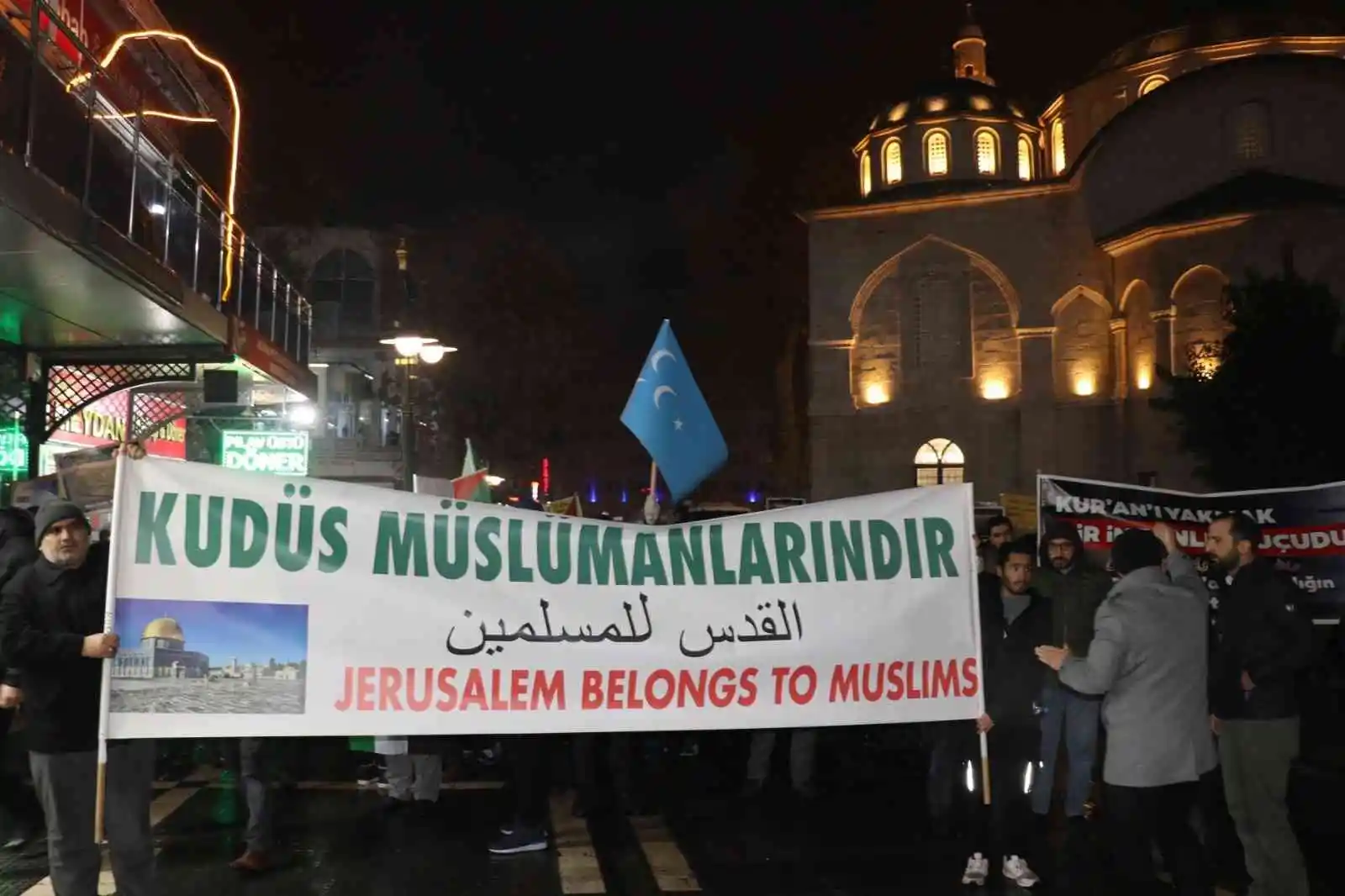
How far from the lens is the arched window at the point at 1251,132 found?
132ft

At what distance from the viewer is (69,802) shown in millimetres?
5281

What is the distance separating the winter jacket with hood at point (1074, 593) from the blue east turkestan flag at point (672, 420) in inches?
88.4

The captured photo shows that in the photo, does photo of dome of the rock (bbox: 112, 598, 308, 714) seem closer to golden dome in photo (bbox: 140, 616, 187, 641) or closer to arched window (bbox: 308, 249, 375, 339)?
golden dome in photo (bbox: 140, 616, 187, 641)

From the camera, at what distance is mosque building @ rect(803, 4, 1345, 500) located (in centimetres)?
3922

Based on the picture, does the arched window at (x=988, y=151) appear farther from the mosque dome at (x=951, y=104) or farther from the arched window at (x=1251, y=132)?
the arched window at (x=1251, y=132)

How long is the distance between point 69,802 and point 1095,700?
19.3 ft

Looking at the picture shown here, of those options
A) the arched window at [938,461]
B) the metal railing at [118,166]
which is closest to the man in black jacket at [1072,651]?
the metal railing at [118,166]

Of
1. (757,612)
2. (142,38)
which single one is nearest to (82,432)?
(142,38)

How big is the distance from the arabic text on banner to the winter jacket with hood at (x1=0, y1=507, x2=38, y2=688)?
7.12 metres

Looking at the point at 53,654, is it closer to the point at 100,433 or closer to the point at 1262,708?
the point at 1262,708

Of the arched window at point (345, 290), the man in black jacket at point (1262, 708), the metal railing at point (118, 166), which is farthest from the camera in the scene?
the arched window at point (345, 290)

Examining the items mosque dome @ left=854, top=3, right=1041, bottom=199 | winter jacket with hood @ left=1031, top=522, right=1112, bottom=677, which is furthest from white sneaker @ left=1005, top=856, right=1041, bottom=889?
mosque dome @ left=854, top=3, right=1041, bottom=199

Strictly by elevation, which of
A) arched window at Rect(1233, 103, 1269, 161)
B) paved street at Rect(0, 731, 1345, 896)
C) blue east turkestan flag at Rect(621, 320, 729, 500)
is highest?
arched window at Rect(1233, 103, 1269, 161)

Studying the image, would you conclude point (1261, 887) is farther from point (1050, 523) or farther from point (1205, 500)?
point (1205, 500)
